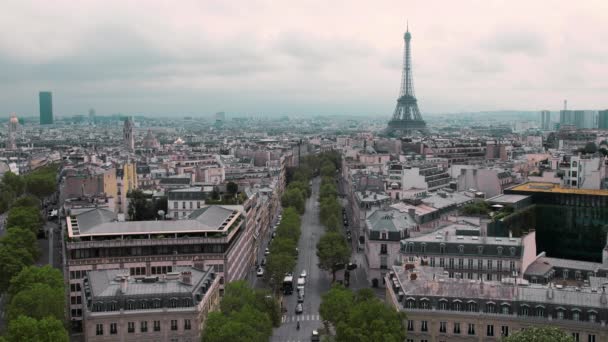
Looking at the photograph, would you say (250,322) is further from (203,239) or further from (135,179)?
(135,179)

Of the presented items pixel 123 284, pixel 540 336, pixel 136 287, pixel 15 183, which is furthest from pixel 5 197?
pixel 540 336

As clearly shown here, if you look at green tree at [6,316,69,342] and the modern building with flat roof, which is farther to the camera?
the modern building with flat roof

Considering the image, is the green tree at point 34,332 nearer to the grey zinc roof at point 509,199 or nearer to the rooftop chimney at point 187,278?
the rooftop chimney at point 187,278

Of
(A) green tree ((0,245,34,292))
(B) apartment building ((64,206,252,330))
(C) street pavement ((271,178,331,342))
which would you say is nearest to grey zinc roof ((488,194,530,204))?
(C) street pavement ((271,178,331,342))

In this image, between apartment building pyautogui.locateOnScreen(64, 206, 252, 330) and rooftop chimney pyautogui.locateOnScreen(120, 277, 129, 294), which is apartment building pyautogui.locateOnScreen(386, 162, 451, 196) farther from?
rooftop chimney pyautogui.locateOnScreen(120, 277, 129, 294)

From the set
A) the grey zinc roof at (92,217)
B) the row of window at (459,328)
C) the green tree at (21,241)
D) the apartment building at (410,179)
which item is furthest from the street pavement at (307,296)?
the green tree at (21,241)

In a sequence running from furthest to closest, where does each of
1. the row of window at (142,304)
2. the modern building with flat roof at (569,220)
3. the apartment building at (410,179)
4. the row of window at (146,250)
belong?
the apartment building at (410,179) < the modern building with flat roof at (569,220) < the row of window at (146,250) < the row of window at (142,304)
